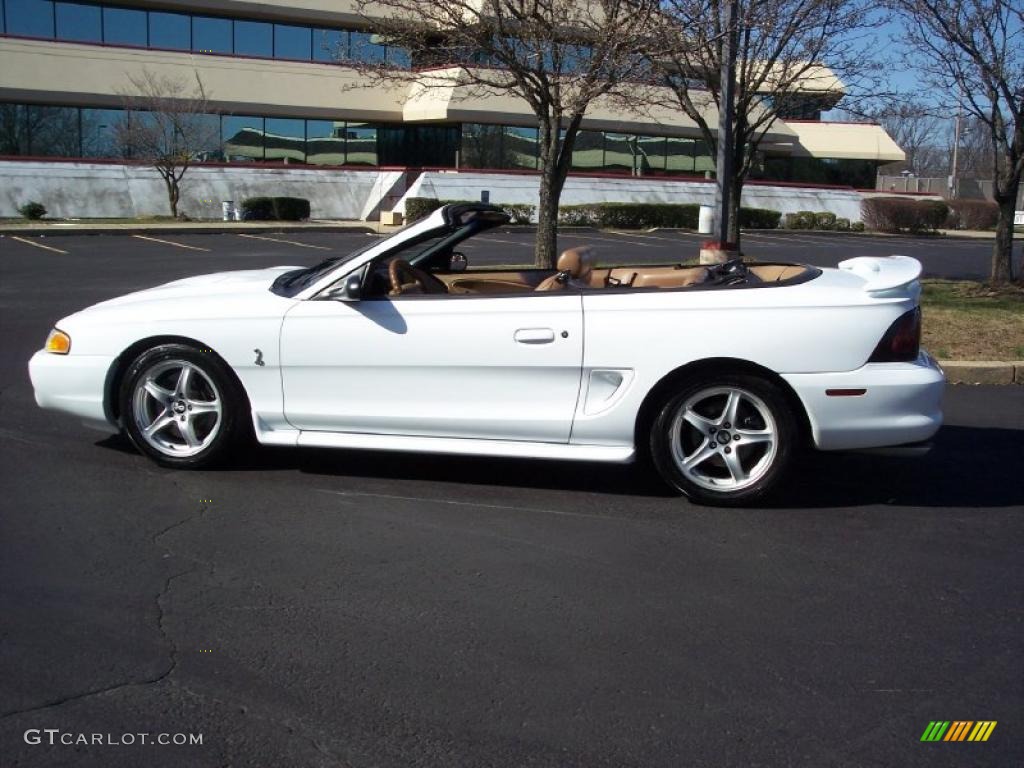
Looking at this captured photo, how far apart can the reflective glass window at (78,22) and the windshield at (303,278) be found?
34.1 m

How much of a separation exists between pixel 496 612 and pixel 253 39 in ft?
126

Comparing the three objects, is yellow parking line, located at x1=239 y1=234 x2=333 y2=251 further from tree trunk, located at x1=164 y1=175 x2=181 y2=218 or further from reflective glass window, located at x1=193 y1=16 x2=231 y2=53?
reflective glass window, located at x1=193 y1=16 x2=231 y2=53

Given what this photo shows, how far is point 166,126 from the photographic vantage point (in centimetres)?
3416

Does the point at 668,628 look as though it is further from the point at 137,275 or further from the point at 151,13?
the point at 151,13

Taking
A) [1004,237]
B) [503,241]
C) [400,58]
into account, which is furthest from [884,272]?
[503,241]

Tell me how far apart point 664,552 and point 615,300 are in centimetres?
138

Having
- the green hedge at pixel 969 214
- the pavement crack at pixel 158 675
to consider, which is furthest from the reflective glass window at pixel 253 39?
the pavement crack at pixel 158 675

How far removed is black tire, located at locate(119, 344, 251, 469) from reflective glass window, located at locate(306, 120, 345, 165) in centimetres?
3441

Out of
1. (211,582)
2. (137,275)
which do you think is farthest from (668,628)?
(137,275)

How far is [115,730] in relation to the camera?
341 cm

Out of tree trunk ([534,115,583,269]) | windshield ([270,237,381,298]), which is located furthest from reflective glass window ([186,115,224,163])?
windshield ([270,237,381,298])

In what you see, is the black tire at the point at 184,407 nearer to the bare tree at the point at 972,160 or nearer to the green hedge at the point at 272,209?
the green hedge at the point at 272,209

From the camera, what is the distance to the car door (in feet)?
18.9

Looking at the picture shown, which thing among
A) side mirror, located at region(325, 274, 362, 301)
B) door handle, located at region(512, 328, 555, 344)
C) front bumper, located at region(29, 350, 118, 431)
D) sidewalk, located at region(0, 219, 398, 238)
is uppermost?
sidewalk, located at region(0, 219, 398, 238)
